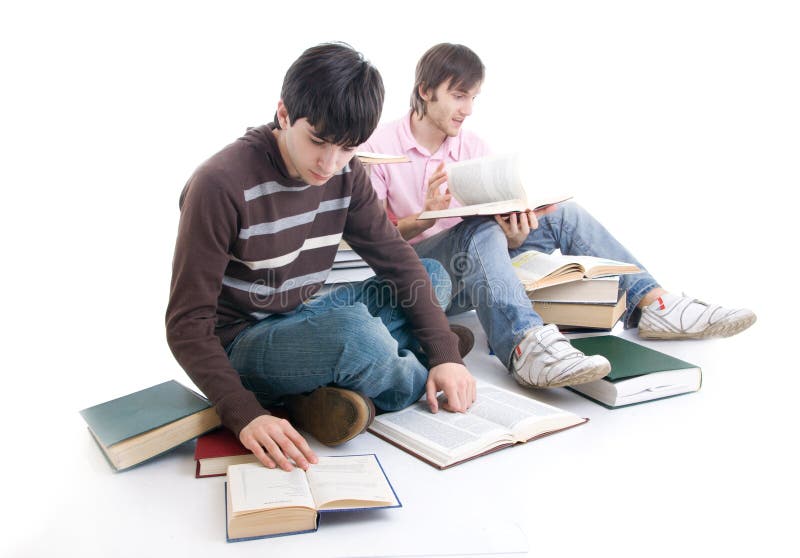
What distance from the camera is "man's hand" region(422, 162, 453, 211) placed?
7.14 ft

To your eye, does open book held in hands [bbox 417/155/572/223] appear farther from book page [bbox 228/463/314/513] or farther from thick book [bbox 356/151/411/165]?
book page [bbox 228/463/314/513]

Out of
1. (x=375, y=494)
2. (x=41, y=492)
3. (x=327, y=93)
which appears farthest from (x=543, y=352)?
(x=41, y=492)

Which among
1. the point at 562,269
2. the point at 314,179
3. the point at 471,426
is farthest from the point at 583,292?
the point at 314,179

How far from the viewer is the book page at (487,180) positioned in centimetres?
192

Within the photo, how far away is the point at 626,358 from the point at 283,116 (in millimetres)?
1124

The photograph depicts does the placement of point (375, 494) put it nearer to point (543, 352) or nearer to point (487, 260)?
point (543, 352)

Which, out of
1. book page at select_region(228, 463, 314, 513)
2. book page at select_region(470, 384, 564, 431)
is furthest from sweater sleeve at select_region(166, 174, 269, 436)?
book page at select_region(470, 384, 564, 431)

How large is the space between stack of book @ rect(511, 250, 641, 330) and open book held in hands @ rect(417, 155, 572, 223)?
0.75 feet

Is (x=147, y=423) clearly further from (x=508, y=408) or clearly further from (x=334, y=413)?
(x=508, y=408)

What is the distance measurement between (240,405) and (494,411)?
600mm

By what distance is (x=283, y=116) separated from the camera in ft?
4.58

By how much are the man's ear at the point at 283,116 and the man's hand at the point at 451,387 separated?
663mm

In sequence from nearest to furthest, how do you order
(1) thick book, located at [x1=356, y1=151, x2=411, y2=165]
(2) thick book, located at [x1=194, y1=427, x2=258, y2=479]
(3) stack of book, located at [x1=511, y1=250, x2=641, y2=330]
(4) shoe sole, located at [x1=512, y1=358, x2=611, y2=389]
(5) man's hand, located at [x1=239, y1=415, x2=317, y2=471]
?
1. (5) man's hand, located at [x1=239, y1=415, x2=317, y2=471]
2. (2) thick book, located at [x1=194, y1=427, x2=258, y2=479]
3. (4) shoe sole, located at [x1=512, y1=358, x2=611, y2=389]
4. (1) thick book, located at [x1=356, y1=151, x2=411, y2=165]
5. (3) stack of book, located at [x1=511, y1=250, x2=641, y2=330]

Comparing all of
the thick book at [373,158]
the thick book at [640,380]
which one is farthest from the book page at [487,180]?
the thick book at [640,380]
